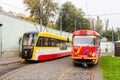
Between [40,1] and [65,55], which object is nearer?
[65,55]

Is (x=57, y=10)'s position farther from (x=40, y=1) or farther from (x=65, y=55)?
(x=65, y=55)

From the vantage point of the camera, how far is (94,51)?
867 inches

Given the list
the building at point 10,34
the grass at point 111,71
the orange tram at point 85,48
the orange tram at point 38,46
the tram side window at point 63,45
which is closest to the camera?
the grass at point 111,71

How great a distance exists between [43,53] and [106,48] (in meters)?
51.2

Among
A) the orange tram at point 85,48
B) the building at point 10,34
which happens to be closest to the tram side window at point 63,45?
the building at point 10,34

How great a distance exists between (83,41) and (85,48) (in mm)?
841

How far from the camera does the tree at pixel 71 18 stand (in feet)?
277

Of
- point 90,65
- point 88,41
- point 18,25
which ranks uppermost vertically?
point 18,25

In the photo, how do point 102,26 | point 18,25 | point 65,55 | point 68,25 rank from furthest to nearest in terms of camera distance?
point 102,26
point 68,25
point 65,55
point 18,25

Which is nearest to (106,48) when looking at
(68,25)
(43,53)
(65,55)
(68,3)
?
(68,25)

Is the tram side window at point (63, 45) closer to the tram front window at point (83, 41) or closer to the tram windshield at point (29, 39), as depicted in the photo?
the tram windshield at point (29, 39)

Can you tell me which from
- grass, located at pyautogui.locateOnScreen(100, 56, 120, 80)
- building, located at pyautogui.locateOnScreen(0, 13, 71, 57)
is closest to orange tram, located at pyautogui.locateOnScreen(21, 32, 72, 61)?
grass, located at pyautogui.locateOnScreen(100, 56, 120, 80)

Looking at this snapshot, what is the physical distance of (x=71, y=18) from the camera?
85.4m

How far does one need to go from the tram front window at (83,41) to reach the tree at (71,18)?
59659 millimetres
